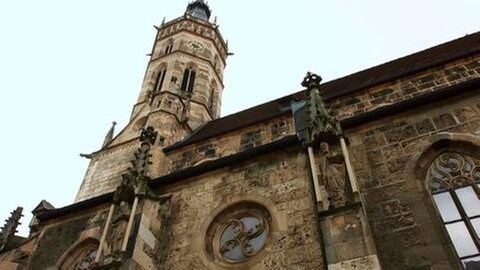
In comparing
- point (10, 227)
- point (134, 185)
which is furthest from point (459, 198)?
point (10, 227)

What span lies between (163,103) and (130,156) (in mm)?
1838

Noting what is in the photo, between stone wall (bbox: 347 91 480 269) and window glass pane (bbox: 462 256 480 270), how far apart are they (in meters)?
0.15

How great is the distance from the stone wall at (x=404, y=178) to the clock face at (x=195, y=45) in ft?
47.7

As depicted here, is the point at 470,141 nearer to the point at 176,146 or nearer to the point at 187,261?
the point at 187,261

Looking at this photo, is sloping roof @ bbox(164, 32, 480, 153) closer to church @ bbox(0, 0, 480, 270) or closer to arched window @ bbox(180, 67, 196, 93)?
church @ bbox(0, 0, 480, 270)

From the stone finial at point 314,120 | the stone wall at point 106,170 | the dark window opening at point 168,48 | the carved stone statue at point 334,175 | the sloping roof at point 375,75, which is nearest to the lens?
the carved stone statue at point 334,175

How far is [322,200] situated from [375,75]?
262 inches

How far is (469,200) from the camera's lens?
17.7ft

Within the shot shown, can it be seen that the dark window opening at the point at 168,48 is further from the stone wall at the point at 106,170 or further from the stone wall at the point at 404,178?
the stone wall at the point at 404,178

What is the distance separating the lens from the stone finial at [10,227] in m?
9.78

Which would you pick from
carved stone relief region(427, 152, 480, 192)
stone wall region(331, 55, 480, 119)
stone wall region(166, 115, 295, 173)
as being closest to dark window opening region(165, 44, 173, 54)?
stone wall region(166, 115, 295, 173)

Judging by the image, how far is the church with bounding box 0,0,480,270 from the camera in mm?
5102

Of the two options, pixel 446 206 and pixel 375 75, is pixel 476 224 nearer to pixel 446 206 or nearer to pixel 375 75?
pixel 446 206

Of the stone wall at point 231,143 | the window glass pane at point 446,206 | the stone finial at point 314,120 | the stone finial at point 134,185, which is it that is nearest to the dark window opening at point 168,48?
the stone wall at point 231,143
